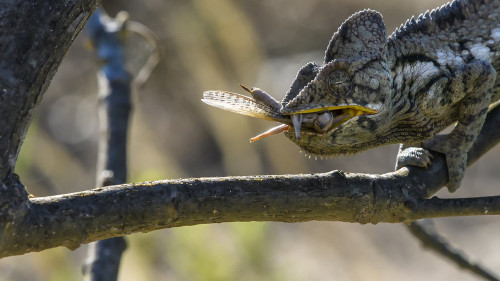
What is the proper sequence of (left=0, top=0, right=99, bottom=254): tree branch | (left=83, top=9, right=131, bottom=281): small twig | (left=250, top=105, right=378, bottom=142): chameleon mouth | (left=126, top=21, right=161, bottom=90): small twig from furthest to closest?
(left=126, top=21, right=161, bottom=90): small twig, (left=83, top=9, right=131, bottom=281): small twig, (left=250, top=105, right=378, bottom=142): chameleon mouth, (left=0, top=0, right=99, bottom=254): tree branch

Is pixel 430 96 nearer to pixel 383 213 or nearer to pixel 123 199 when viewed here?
pixel 383 213

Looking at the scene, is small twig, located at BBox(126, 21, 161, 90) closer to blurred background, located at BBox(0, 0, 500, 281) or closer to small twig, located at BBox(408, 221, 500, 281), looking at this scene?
blurred background, located at BBox(0, 0, 500, 281)

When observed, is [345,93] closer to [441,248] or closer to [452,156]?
[452,156]

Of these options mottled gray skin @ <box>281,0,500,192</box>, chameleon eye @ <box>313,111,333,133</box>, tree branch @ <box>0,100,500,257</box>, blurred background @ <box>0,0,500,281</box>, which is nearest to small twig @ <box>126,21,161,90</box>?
blurred background @ <box>0,0,500,281</box>

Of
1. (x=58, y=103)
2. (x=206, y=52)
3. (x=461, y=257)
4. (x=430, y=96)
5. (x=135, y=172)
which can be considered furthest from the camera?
(x=58, y=103)

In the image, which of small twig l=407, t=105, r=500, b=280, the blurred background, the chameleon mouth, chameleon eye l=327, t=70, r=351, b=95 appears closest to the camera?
small twig l=407, t=105, r=500, b=280

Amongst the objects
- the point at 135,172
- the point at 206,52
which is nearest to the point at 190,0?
the point at 206,52

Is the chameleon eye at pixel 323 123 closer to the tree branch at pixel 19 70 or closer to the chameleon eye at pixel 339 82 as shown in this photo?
the chameleon eye at pixel 339 82
